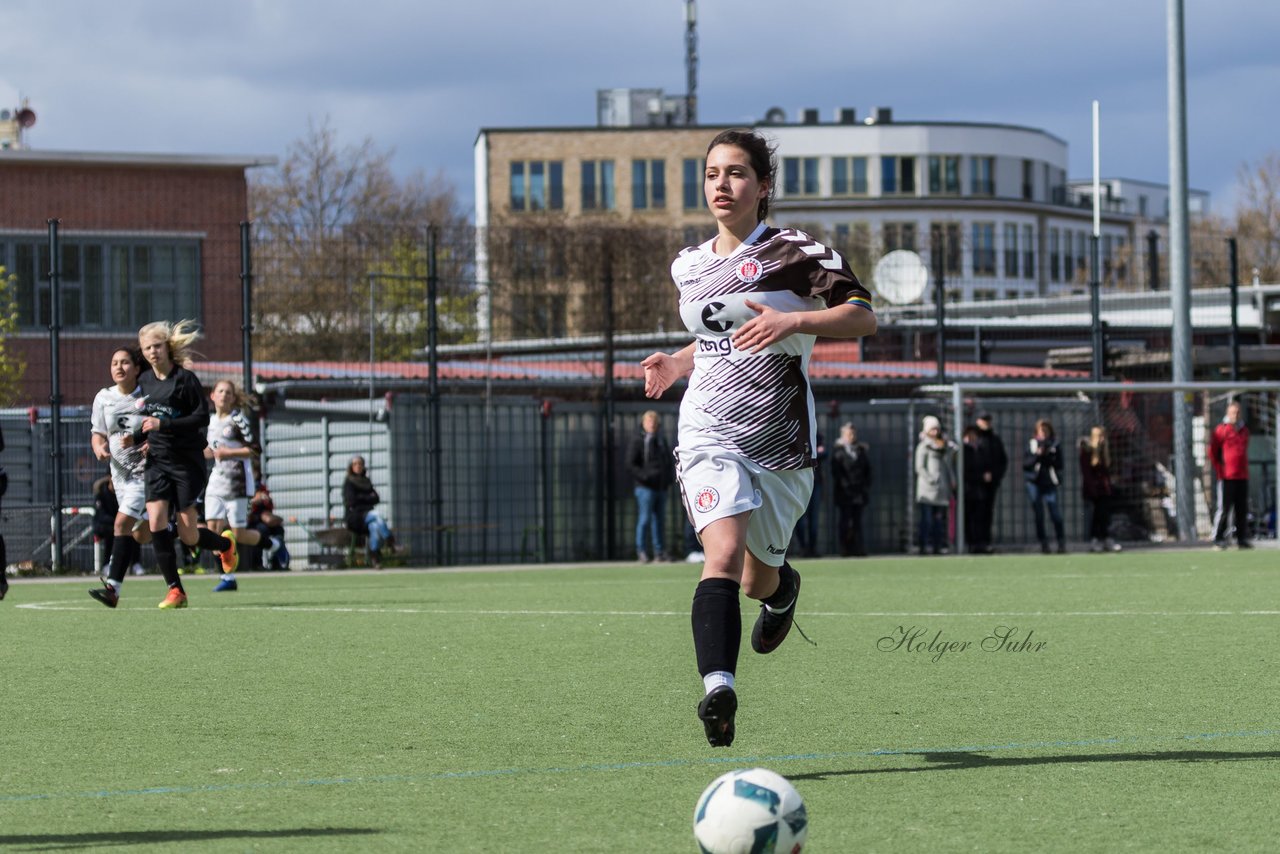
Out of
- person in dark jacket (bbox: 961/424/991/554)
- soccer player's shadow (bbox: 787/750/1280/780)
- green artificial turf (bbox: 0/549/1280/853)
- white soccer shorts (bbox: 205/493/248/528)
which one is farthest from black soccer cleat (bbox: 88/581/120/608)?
person in dark jacket (bbox: 961/424/991/554)

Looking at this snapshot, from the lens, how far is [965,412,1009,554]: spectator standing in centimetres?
2377

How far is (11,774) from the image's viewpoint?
5695mm

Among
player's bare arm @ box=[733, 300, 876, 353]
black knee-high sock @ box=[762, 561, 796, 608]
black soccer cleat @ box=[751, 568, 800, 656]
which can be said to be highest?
player's bare arm @ box=[733, 300, 876, 353]

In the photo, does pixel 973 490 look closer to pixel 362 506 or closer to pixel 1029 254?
pixel 1029 254

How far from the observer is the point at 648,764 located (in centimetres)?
579

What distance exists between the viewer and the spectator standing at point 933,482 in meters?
23.5

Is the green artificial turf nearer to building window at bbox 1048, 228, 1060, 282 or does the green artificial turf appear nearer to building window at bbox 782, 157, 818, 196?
building window at bbox 1048, 228, 1060, 282

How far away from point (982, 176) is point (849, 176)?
786 cm

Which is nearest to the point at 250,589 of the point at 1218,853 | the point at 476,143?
the point at 1218,853

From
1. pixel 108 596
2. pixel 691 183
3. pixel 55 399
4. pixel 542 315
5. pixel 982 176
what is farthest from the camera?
pixel 982 176

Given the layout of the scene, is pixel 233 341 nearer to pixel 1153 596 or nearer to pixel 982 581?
pixel 982 581

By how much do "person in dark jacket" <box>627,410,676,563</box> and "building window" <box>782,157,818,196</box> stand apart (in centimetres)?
8215

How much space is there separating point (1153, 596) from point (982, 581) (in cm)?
288

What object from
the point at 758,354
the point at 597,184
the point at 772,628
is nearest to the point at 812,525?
the point at 772,628
